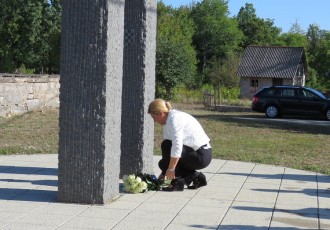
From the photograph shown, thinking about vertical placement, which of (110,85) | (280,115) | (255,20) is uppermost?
(255,20)

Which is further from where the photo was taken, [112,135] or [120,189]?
[120,189]

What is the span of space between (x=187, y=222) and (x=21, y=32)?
48.4 meters

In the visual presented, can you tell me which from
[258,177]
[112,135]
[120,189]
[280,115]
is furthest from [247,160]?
[280,115]

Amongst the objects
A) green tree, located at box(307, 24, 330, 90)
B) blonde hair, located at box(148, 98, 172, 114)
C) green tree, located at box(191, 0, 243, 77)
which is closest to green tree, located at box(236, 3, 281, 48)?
green tree, located at box(191, 0, 243, 77)

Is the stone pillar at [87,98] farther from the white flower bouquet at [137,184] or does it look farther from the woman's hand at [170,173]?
the woman's hand at [170,173]

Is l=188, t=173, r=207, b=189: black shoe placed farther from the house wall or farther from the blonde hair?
the house wall

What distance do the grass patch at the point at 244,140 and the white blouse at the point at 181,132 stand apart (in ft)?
12.5

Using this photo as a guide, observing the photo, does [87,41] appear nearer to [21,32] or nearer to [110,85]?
[110,85]

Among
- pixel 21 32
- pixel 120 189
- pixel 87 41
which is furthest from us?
pixel 21 32

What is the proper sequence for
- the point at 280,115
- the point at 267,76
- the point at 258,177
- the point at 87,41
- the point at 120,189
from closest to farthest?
the point at 87,41 < the point at 120,189 < the point at 258,177 < the point at 280,115 < the point at 267,76

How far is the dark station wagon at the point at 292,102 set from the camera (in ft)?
95.9

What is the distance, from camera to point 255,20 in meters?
102

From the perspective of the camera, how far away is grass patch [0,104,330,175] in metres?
13.3

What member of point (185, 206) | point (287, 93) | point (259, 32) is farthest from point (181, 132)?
point (259, 32)
